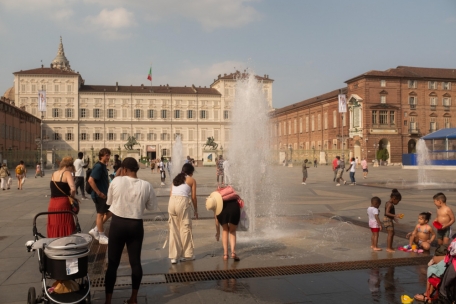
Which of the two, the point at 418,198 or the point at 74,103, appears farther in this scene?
the point at 74,103

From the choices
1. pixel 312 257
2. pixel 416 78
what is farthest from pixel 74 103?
pixel 312 257

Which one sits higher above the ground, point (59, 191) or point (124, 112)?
point (124, 112)

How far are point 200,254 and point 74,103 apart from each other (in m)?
87.6

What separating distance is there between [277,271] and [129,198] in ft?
8.53

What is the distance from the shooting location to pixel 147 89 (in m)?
93.4

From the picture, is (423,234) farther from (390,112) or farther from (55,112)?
(55,112)

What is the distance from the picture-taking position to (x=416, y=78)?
226 feet

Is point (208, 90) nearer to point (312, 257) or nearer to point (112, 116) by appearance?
point (112, 116)

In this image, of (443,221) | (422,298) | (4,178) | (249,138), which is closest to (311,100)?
(4,178)

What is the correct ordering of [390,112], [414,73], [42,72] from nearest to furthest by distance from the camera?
[390,112] → [414,73] → [42,72]

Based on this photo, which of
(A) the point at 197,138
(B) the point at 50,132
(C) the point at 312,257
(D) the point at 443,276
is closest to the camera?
(D) the point at 443,276

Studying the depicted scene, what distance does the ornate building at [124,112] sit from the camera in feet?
288

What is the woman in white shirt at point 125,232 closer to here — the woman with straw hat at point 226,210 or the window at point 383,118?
the woman with straw hat at point 226,210

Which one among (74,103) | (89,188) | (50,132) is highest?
(74,103)
